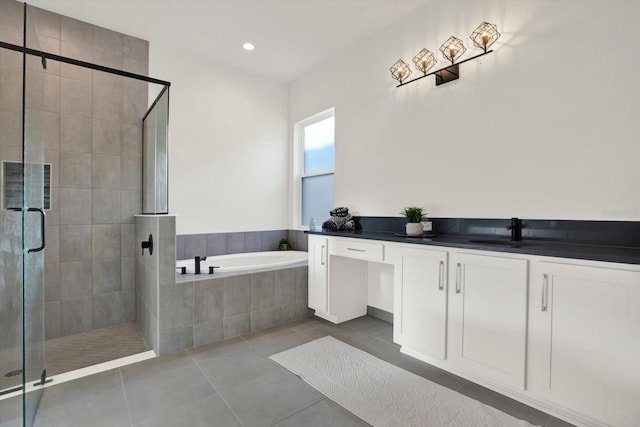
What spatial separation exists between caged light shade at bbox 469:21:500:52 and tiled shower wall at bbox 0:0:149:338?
10.3 ft

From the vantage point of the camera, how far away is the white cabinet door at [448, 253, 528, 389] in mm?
1712

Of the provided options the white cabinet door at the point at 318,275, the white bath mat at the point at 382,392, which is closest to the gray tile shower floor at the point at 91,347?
the white bath mat at the point at 382,392

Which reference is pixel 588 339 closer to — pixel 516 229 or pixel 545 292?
pixel 545 292

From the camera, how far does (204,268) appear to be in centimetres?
292

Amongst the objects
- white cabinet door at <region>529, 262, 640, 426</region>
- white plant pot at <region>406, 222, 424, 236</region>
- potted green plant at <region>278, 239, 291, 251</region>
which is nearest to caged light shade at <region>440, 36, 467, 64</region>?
white plant pot at <region>406, 222, 424, 236</region>

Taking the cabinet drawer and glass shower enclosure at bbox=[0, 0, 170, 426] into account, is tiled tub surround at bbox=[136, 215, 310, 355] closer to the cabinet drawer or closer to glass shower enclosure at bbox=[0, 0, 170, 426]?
the cabinet drawer

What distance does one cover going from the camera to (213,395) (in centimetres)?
185

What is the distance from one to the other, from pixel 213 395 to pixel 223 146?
2735mm

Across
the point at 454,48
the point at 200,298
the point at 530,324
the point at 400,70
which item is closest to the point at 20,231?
the point at 200,298

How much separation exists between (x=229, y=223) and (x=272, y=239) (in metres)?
0.64

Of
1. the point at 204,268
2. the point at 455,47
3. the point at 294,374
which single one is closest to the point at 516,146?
the point at 455,47

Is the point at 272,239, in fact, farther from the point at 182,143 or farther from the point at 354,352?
the point at 354,352

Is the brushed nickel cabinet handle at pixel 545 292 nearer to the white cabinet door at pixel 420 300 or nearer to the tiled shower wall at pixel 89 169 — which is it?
the white cabinet door at pixel 420 300

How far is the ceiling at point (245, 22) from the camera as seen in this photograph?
2.69m
